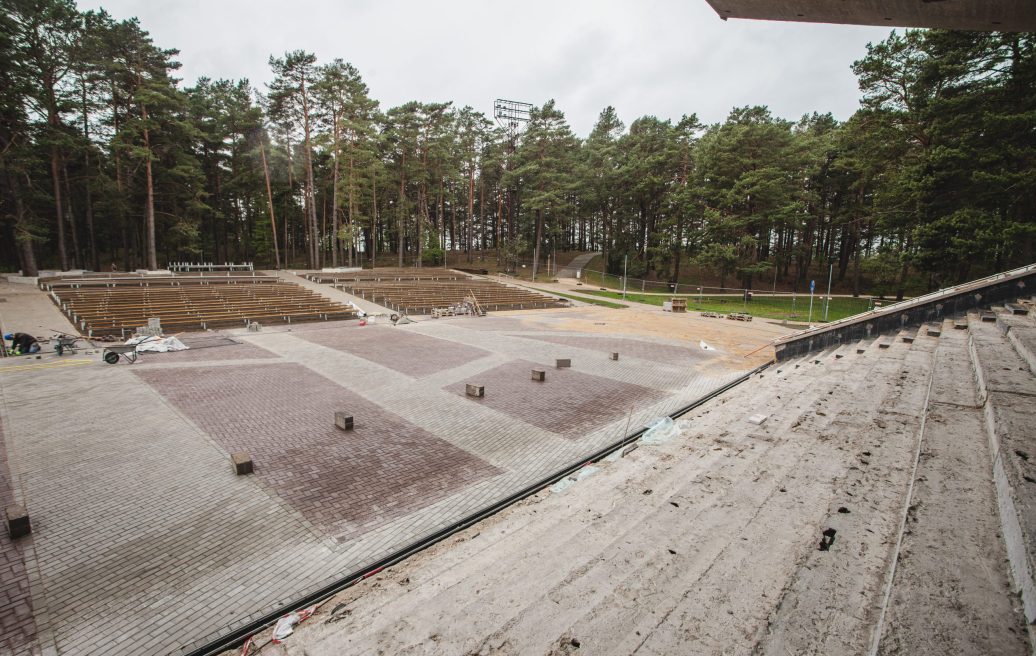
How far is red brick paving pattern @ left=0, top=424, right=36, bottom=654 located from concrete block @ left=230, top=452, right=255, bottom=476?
2.10 m

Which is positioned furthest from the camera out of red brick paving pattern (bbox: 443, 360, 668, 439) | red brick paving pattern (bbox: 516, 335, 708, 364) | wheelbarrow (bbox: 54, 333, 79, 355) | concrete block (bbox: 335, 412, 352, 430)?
→ red brick paving pattern (bbox: 516, 335, 708, 364)

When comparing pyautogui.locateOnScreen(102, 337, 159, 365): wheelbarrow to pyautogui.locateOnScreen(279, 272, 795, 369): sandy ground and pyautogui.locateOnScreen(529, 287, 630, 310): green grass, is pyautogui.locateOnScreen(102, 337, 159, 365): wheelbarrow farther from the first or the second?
pyautogui.locateOnScreen(529, 287, 630, 310): green grass

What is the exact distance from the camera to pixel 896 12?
3.30 m

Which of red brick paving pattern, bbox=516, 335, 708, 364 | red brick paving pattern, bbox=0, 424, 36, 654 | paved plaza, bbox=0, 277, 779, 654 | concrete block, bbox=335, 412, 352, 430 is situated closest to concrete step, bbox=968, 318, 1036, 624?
paved plaza, bbox=0, 277, 779, 654

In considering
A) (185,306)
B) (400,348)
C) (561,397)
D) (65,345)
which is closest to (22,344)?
(65,345)

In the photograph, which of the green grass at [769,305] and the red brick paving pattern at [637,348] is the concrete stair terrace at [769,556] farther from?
the green grass at [769,305]

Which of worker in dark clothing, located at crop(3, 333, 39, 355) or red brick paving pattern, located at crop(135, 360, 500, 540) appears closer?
red brick paving pattern, located at crop(135, 360, 500, 540)

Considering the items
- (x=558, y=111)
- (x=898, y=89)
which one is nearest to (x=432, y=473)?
(x=898, y=89)

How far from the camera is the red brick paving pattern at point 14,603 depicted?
3.46 meters

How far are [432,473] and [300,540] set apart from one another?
6.64 feet

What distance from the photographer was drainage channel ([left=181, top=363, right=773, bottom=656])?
3.40 m

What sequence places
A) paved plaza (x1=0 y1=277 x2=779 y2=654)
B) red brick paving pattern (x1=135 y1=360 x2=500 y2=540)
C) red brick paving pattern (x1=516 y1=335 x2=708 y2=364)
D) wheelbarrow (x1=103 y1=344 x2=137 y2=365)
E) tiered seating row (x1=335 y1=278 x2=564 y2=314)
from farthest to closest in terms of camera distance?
tiered seating row (x1=335 y1=278 x2=564 y2=314) → red brick paving pattern (x1=516 y1=335 x2=708 y2=364) → wheelbarrow (x1=103 y1=344 x2=137 y2=365) → red brick paving pattern (x1=135 y1=360 x2=500 y2=540) → paved plaza (x1=0 y1=277 x2=779 y2=654)

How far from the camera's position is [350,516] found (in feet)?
17.2

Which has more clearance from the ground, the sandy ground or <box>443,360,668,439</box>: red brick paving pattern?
the sandy ground
